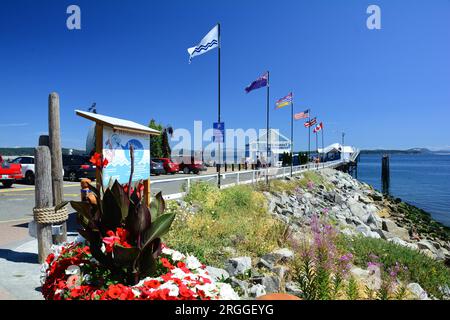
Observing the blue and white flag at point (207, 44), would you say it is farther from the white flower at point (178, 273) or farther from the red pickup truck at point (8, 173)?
the white flower at point (178, 273)

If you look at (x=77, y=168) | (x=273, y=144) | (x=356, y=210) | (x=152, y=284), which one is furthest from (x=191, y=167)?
(x=152, y=284)

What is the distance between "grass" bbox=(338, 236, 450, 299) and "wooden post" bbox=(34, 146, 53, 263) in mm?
5785

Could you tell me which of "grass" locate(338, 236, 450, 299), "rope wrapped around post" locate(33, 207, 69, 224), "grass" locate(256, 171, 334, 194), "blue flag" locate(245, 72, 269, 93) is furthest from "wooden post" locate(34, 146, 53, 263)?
"blue flag" locate(245, 72, 269, 93)

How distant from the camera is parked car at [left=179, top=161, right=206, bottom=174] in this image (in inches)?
1234

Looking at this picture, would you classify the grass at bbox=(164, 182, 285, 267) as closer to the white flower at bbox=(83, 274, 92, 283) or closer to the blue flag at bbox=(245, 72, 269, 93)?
the white flower at bbox=(83, 274, 92, 283)

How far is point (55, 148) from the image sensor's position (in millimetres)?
5582

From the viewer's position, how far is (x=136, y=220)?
2908 mm

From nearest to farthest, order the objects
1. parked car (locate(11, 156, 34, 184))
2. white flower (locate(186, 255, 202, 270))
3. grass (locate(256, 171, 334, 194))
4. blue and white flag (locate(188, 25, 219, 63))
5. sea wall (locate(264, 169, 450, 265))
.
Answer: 1. white flower (locate(186, 255, 202, 270))
2. sea wall (locate(264, 169, 450, 265))
3. blue and white flag (locate(188, 25, 219, 63))
4. grass (locate(256, 171, 334, 194))
5. parked car (locate(11, 156, 34, 184))

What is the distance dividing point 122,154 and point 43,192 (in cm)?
169

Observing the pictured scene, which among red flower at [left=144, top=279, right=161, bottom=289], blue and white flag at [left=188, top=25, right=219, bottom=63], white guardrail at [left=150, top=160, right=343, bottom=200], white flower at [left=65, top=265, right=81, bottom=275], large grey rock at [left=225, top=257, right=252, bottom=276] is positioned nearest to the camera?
red flower at [left=144, top=279, right=161, bottom=289]

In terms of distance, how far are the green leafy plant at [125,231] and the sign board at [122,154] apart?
7.98ft

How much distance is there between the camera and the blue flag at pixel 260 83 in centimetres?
1959

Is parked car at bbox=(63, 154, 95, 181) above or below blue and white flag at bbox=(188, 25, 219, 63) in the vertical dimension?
below

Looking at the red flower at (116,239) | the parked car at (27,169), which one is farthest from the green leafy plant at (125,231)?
the parked car at (27,169)
